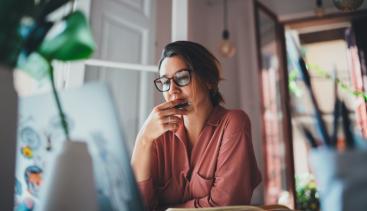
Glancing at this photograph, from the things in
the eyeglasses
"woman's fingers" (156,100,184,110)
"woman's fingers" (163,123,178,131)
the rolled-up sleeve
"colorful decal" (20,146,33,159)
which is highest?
the eyeglasses

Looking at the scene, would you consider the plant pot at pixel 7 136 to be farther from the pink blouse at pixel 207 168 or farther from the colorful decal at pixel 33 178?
the pink blouse at pixel 207 168

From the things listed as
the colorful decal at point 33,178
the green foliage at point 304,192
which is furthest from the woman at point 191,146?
the green foliage at point 304,192

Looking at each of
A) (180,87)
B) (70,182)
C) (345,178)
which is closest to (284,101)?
(180,87)

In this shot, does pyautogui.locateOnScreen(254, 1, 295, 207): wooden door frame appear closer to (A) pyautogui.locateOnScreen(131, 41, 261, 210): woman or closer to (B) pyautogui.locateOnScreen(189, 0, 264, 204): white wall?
(B) pyautogui.locateOnScreen(189, 0, 264, 204): white wall

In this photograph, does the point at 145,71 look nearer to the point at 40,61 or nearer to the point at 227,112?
the point at 227,112

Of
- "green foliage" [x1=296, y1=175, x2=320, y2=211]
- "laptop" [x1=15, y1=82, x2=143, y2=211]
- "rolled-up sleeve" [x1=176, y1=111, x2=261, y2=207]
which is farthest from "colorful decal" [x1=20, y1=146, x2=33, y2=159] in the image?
"green foliage" [x1=296, y1=175, x2=320, y2=211]

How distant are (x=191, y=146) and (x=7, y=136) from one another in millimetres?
618

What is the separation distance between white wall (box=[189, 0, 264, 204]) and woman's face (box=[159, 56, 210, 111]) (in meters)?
1.23

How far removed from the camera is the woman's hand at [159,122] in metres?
0.70

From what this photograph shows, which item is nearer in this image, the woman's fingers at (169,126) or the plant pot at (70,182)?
the plant pot at (70,182)

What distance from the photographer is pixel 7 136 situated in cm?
34

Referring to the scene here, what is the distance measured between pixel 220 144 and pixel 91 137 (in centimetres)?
54

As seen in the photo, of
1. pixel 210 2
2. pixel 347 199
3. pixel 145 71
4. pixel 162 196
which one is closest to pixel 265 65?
pixel 210 2

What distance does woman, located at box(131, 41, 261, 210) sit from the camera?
2.35 feet
